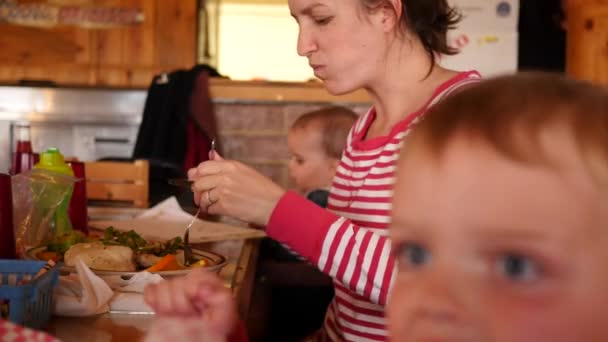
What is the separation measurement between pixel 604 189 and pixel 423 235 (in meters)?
0.12

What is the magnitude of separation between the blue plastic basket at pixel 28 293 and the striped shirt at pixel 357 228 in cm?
29

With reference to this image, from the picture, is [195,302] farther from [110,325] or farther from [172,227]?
[172,227]

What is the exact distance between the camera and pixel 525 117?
1.72 ft

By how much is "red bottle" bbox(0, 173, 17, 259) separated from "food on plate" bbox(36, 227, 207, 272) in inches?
1.9

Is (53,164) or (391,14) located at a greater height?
(391,14)

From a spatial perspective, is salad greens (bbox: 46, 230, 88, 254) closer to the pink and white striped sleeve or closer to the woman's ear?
the pink and white striped sleeve

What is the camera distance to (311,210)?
3.38 feet

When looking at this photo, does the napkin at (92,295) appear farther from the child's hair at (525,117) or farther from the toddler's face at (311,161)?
the toddler's face at (311,161)

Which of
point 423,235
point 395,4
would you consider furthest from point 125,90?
point 423,235

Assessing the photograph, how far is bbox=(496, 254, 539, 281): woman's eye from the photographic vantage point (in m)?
0.49

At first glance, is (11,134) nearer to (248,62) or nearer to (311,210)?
(248,62)

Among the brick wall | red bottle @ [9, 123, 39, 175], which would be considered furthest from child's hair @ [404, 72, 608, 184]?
the brick wall

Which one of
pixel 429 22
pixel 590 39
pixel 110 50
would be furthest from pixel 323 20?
pixel 590 39

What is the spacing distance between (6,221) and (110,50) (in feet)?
10.2
